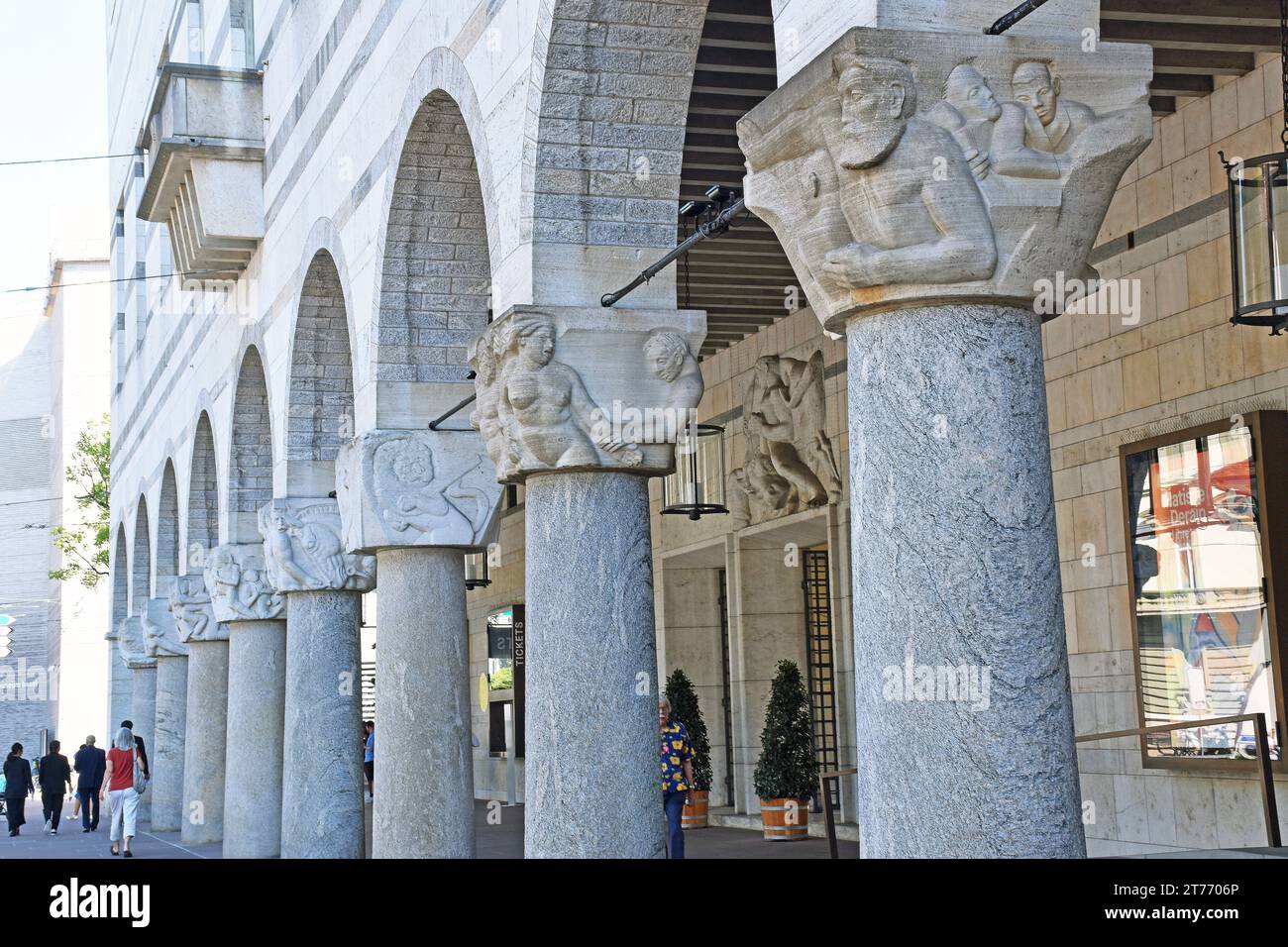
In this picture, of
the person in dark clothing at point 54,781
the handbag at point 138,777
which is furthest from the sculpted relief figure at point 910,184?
the person in dark clothing at point 54,781

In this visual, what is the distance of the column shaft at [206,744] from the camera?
790 inches

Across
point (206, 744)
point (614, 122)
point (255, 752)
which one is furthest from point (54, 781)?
point (614, 122)

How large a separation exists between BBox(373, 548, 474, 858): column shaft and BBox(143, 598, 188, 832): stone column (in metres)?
14.4

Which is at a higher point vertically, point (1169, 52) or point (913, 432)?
point (1169, 52)

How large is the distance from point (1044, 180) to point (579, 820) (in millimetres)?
4063

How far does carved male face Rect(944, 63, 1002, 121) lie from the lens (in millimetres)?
4527

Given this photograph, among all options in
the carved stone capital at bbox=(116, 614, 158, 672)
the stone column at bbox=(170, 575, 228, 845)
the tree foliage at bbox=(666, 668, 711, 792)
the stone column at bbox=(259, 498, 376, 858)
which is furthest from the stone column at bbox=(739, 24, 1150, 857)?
the carved stone capital at bbox=(116, 614, 158, 672)

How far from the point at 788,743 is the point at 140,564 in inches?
670

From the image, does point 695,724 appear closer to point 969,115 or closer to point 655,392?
point 655,392

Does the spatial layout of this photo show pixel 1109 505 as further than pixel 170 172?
No

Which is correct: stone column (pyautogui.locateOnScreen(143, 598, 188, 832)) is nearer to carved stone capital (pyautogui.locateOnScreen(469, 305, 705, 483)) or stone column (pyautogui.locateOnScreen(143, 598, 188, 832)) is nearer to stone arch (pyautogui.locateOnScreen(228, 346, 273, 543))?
stone arch (pyautogui.locateOnScreen(228, 346, 273, 543))

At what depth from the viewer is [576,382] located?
7875 millimetres
